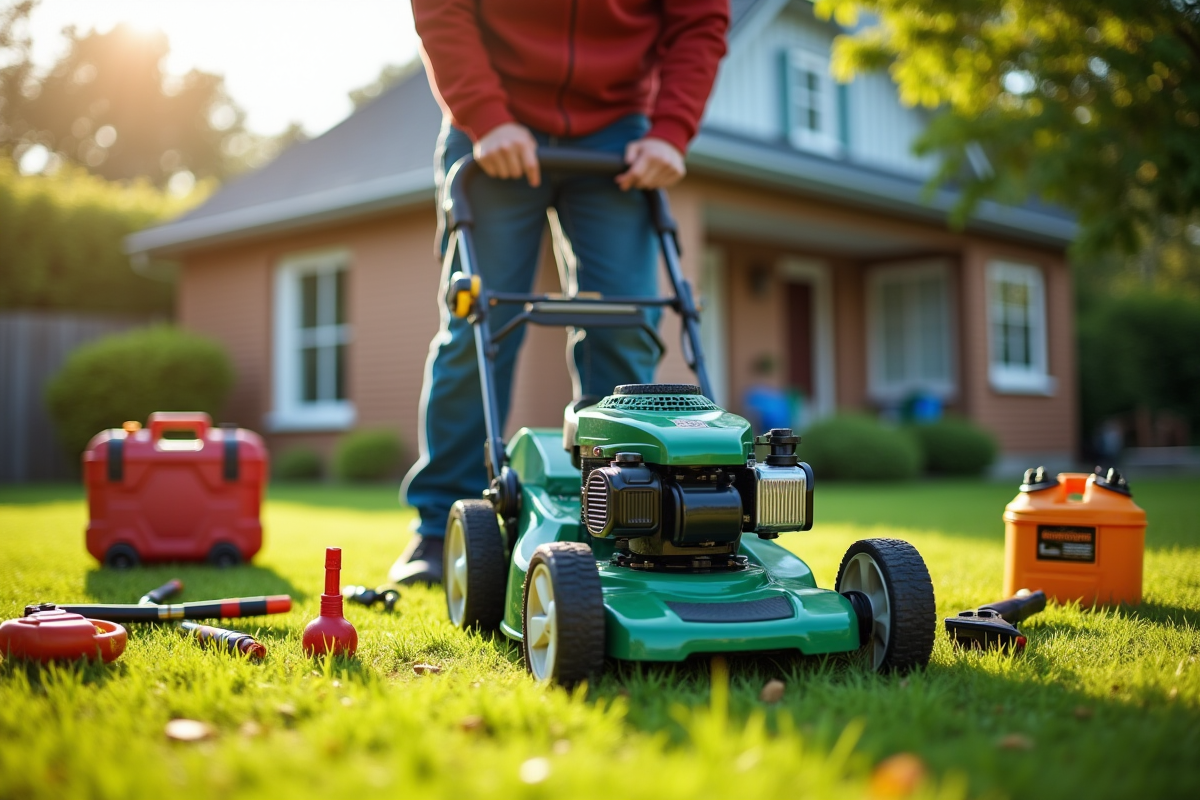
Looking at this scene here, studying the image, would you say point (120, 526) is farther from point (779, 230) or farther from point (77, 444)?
point (779, 230)

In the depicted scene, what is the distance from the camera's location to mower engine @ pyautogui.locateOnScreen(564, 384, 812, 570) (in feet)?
7.25

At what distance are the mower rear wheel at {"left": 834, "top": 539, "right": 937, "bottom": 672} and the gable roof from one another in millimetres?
7680

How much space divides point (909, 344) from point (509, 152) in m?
12.1

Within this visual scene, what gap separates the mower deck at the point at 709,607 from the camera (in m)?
2.08

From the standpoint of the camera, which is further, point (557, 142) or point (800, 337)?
point (800, 337)

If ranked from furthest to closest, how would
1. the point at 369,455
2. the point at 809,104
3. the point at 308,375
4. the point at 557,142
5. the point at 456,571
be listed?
the point at 809,104 < the point at 308,375 < the point at 369,455 < the point at 557,142 < the point at 456,571

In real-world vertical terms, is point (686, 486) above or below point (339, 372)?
below

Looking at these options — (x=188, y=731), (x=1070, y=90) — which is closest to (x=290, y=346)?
(x=1070, y=90)

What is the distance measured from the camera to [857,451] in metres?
10.6

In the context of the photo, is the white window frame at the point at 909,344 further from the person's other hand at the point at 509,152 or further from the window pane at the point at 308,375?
the person's other hand at the point at 509,152

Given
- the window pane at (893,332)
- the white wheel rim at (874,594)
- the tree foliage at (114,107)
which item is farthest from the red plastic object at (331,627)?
the tree foliage at (114,107)

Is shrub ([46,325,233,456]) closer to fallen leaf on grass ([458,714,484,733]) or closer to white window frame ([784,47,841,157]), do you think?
white window frame ([784,47,841,157])

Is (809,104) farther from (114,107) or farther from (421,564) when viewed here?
(114,107)

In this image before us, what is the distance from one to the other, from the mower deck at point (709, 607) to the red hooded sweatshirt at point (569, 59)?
135 centimetres
